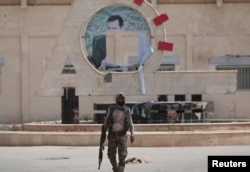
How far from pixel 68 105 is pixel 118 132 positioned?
10.8 m

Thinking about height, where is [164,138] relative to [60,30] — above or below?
below

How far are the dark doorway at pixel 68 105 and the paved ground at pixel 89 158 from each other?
3.18m

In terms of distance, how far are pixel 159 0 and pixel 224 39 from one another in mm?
3521

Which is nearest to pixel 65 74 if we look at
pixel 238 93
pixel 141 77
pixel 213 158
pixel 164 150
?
pixel 141 77

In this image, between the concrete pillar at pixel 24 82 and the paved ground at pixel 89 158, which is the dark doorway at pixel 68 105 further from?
the concrete pillar at pixel 24 82

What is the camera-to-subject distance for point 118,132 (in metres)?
13.0

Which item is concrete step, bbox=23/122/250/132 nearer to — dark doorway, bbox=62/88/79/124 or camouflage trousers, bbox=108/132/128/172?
dark doorway, bbox=62/88/79/124

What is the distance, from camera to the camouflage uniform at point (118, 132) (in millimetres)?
12969

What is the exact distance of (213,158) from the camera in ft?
31.5

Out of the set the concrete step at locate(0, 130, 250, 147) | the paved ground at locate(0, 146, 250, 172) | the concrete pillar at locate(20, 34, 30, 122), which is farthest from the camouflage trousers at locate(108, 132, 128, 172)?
the concrete pillar at locate(20, 34, 30, 122)

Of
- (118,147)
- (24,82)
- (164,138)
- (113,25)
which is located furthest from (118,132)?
(24,82)

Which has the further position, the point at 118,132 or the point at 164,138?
the point at 164,138

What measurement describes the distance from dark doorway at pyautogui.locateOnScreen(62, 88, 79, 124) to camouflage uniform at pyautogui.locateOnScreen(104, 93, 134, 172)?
34.7 feet

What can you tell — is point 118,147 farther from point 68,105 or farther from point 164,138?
point 68,105
